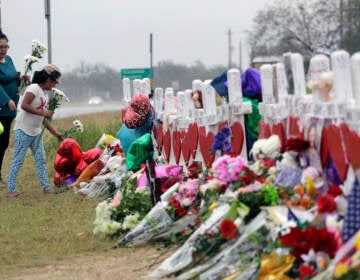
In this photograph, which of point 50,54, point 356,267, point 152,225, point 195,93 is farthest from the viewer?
point 50,54

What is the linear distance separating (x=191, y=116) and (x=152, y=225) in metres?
2.08

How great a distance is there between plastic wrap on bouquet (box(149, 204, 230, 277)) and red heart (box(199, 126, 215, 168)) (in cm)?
177

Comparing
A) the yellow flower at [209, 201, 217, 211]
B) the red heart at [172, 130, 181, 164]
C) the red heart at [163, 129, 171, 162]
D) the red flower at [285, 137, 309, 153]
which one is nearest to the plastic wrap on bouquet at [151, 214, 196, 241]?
the yellow flower at [209, 201, 217, 211]

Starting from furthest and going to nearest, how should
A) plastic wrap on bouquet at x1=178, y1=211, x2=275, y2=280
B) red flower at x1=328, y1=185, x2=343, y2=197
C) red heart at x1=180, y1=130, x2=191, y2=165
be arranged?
1. red heart at x1=180, y1=130, x2=191, y2=165
2. plastic wrap on bouquet at x1=178, y1=211, x2=275, y2=280
3. red flower at x1=328, y1=185, x2=343, y2=197

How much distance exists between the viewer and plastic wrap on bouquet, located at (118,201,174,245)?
7520 millimetres

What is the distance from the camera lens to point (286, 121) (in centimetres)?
666

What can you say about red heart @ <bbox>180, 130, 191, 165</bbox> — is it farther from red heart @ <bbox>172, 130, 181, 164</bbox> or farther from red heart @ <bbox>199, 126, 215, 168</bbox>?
red heart @ <bbox>199, 126, 215, 168</bbox>

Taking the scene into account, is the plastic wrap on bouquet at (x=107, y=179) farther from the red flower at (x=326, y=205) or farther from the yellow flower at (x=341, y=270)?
the yellow flower at (x=341, y=270)

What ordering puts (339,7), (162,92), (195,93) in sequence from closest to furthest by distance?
(195,93) < (162,92) < (339,7)

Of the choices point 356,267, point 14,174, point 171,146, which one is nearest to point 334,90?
point 356,267

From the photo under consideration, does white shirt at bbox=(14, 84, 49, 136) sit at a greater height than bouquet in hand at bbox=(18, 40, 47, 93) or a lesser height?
lesser

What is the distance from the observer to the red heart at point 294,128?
6332 millimetres

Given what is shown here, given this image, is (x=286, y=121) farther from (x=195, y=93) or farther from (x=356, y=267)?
(x=195, y=93)

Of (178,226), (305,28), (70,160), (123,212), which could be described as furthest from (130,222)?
(305,28)
